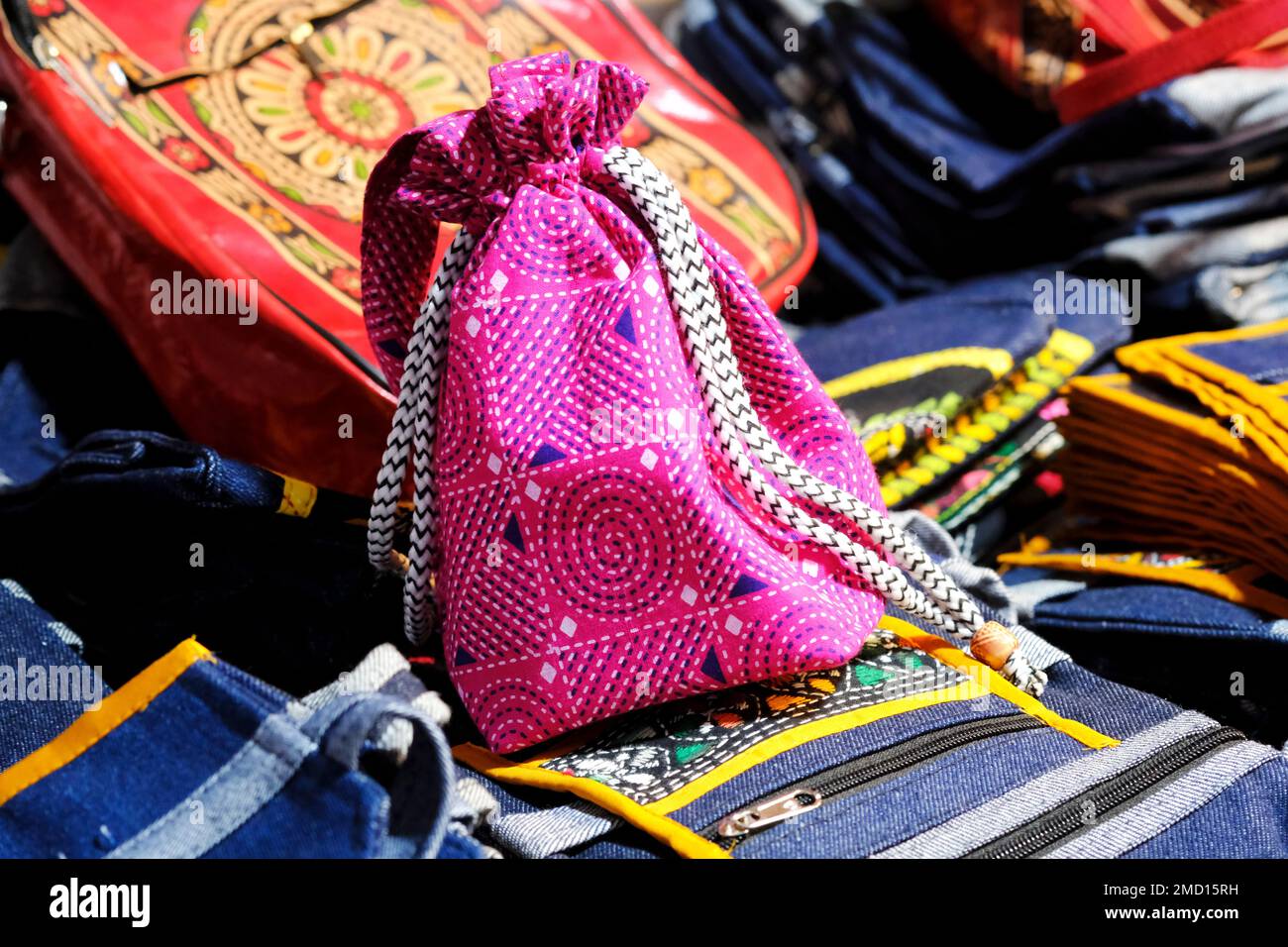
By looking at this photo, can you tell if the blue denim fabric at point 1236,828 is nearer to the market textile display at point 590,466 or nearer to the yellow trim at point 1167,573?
the market textile display at point 590,466

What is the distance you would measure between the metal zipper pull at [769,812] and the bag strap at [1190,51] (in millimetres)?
756

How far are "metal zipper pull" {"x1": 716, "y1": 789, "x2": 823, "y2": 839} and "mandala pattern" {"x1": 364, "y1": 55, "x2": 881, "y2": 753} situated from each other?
7cm

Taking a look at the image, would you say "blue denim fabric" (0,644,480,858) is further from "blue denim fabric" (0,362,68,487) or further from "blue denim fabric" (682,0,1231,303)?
"blue denim fabric" (682,0,1231,303)

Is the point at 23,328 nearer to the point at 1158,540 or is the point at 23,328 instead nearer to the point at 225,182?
the point at 225,182

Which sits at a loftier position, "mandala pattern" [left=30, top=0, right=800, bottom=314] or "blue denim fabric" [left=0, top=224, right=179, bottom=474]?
"mandala pattern" [left=30, top=0, right=800, bottom=314]

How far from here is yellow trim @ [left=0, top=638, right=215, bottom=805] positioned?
610 millimetres

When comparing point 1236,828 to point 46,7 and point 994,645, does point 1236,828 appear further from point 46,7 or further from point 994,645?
point 46,7

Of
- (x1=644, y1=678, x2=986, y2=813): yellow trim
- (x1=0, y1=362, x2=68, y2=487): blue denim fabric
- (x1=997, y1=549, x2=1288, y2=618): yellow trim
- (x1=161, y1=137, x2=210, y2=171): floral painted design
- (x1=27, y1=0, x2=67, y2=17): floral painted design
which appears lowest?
(x1=644, y1=678, x2=986, y2=813): yellow trim

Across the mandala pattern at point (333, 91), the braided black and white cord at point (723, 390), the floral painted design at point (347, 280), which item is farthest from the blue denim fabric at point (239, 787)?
the mandala pattern at point (333, 91)

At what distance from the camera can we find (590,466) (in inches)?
24.5

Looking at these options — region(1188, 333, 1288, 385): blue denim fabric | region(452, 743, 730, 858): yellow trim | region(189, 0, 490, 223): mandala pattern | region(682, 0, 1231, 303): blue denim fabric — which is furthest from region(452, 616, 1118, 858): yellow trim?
region(682, 0, 1231, 303): blue denim fabric

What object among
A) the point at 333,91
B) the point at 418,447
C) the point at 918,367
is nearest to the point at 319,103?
the point at 333,91

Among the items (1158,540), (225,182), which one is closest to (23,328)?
(225,182)

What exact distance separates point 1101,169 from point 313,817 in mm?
877
